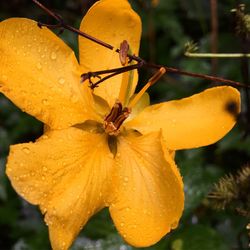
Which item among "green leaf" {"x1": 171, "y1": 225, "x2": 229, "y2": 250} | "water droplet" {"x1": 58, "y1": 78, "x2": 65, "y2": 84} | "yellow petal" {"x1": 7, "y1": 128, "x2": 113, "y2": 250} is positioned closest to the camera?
"yellow petal" {"x1": 7, "y1": 128, "x2": 113, "y2": 250}

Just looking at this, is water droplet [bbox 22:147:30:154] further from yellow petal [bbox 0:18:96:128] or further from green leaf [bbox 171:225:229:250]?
green leaf [bbox 171:225:229:250]

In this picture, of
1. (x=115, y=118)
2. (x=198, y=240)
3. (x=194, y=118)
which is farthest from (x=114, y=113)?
(x=198, y=240)

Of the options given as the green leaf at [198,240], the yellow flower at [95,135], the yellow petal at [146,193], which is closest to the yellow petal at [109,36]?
the yellow flower at [95,135]

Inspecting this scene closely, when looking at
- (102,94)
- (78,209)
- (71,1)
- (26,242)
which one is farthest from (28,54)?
(71,1)

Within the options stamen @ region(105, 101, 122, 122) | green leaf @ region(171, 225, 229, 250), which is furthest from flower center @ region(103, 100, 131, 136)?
green leaf @ region(171, 225, 229, 250)

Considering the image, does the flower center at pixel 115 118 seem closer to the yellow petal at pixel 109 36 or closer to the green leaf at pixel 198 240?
the yellow petal at pixel 109 36

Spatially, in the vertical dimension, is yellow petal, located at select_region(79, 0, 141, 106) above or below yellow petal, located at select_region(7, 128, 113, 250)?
above

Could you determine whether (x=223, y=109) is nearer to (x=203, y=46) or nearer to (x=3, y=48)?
(x=3, y=48)
